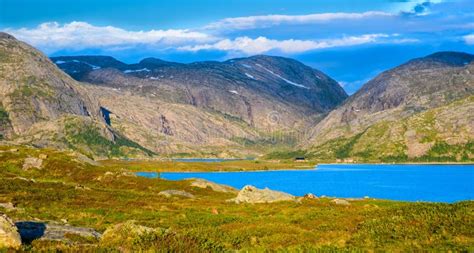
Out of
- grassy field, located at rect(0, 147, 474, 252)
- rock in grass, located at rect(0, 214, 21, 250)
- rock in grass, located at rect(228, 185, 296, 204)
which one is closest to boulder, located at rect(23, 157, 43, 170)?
grassy field, located at rect(0, 147, 474, 252)

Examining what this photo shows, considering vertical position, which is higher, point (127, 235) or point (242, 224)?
point (127, 235)

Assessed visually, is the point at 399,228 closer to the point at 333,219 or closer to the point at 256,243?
the point at 256,243

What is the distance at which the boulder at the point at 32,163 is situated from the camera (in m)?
127

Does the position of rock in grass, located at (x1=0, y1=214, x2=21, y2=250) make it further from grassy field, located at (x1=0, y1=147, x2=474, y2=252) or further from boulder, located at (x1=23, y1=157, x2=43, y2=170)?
boulder, located at (x1=23, y1=157, x2=43, y2=170)

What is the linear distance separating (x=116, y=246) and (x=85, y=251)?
288cm

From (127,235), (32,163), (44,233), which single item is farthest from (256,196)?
(127,235)

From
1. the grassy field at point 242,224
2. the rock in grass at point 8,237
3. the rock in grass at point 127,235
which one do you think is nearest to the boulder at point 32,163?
the grassy field at point 242,224

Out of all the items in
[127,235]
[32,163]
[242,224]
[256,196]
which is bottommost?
[256,196]

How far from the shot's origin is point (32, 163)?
129m

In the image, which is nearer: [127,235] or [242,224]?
[127,235]

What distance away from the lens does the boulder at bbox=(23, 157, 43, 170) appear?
127031 mm

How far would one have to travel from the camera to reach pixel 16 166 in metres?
127

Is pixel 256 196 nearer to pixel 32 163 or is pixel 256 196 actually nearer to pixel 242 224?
pixel 242 224

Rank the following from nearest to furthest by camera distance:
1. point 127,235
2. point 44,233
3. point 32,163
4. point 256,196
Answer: point 127,235 < point 44,233 < point 256,196 < point 32,163
